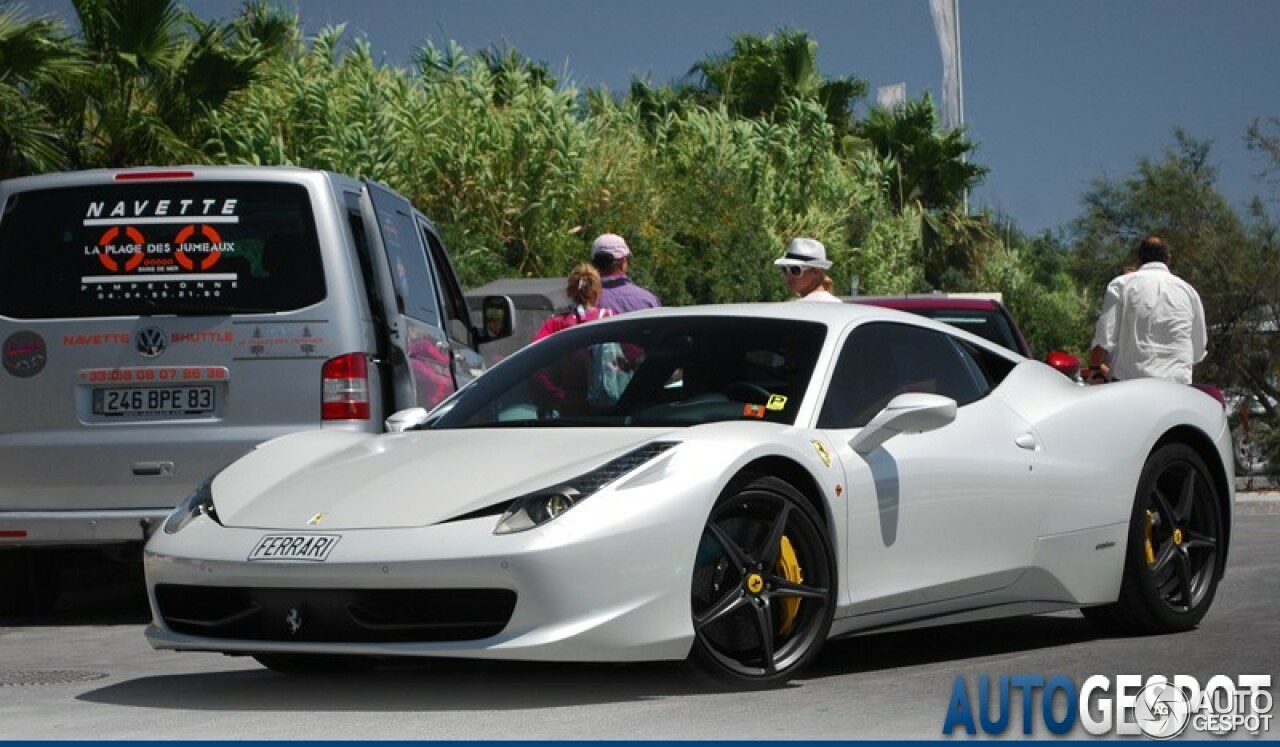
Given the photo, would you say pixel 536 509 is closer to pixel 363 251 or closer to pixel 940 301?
pixel 363 251

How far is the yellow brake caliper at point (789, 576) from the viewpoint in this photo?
676 centimetres

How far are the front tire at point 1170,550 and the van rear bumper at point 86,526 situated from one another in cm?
406

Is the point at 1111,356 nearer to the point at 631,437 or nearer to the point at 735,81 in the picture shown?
the point at 631,437

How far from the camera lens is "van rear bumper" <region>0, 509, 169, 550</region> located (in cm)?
→ 967

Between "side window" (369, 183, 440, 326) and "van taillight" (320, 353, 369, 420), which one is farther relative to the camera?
"side window" (369, 183, 440, 326)

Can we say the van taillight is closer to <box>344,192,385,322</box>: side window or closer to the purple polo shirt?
<box>344,192,385,322</box>: side window

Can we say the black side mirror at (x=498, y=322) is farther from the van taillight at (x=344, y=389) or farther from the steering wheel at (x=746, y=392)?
the steering wheel at (x=746, y=392)

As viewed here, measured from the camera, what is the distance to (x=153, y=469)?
9719 mm

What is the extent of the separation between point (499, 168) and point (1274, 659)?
23.0 meters

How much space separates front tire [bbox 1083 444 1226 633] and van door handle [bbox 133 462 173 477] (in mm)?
3991

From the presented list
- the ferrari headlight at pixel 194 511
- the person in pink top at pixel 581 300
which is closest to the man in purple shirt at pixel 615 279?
the person in pink top at pixel 581 300

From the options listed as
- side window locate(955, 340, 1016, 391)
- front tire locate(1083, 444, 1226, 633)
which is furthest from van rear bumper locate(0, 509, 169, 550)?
front tire locate(1083, 444, 1226, 633)

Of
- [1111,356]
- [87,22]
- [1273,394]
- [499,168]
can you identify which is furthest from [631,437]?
[1273,394]

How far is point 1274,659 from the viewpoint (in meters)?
7.41
